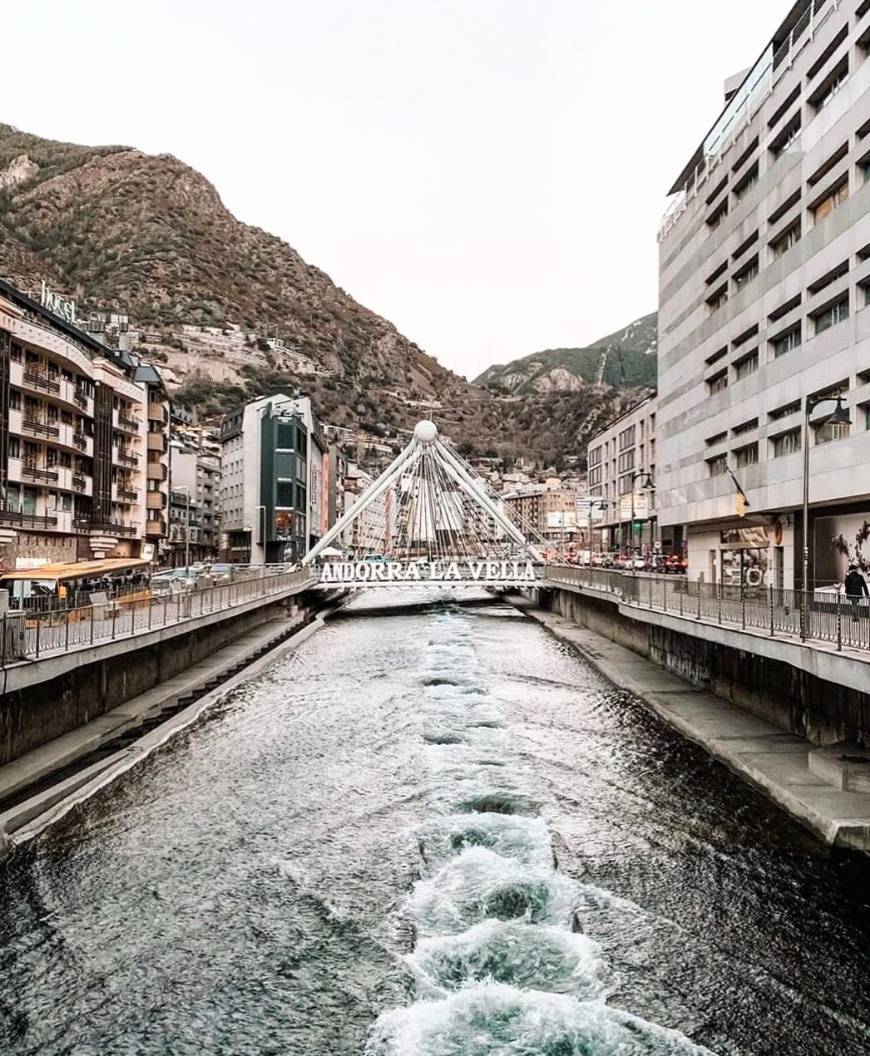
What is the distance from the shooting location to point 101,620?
71.5 ft

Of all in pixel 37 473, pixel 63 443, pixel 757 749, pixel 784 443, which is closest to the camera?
pixel 757 749

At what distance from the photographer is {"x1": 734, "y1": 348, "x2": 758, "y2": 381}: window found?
42906 mm

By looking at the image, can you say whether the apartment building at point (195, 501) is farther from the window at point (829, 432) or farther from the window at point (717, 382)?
the window at point (829, 432)

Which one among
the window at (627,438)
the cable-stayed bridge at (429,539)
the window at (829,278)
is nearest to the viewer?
the window at (829,278)

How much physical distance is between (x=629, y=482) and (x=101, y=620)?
8187 cm

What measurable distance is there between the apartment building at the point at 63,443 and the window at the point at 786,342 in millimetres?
39327

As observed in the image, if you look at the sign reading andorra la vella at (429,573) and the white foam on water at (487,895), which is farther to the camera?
the sign reading andorra la vella at (429,573)

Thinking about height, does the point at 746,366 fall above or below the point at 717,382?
below

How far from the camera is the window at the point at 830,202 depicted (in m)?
32.9

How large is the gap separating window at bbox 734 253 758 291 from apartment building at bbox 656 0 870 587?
10 centimetres

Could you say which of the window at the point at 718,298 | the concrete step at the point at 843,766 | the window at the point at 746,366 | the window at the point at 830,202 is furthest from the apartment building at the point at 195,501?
the concrete step at the point at 843,766

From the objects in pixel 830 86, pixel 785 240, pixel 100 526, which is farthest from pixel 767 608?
pixel 100 526

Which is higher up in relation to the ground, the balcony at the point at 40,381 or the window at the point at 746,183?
the window at the point at 746,183

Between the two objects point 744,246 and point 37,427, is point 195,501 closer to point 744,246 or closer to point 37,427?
point 37,427
